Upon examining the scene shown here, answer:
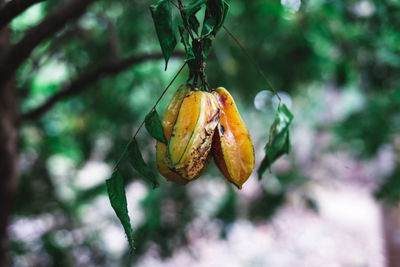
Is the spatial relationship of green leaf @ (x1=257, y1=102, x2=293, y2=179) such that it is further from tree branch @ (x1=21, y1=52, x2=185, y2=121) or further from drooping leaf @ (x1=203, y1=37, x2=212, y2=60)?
tree branch @ (x1=21, y1=52, x2=185, y2=121)

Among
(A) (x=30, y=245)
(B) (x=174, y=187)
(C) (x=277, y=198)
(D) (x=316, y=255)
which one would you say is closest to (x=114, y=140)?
(B) (x=174, y=187)

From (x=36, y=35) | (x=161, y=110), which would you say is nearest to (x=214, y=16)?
(x=36, y=35)

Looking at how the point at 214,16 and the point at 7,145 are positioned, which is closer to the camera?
the point at 214,16

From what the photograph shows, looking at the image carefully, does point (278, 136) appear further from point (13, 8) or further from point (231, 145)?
point (13, 8)

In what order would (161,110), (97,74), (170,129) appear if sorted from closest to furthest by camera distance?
1. (170,129)
2. (97,74)
3. (161,110)

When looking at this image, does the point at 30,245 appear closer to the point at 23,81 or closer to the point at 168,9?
the point at 23,81

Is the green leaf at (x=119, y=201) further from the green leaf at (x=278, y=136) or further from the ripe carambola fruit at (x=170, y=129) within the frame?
the green leaf at (x=278, y=136)
